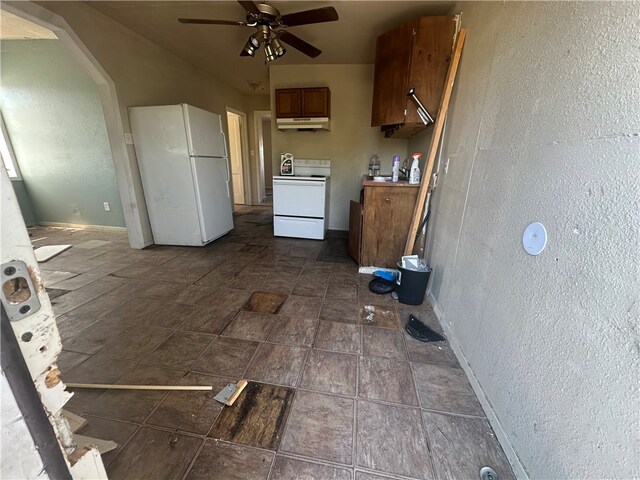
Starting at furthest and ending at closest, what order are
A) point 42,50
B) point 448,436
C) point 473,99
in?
1. point 42,50
2. point 473,99
3. point 448,436

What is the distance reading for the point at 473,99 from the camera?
1560 mm

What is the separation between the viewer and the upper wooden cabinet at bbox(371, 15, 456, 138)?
1.99m

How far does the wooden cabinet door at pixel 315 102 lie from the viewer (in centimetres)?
344

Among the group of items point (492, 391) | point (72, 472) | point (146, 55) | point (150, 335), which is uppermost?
point (146, 55)

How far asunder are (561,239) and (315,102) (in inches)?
131

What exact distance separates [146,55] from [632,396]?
15.0 feet

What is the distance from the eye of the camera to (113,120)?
2779 millimetres

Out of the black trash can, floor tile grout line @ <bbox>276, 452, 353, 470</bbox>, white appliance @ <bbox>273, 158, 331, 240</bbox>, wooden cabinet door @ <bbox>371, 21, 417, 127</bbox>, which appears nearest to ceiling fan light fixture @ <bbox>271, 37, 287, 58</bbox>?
wooden cabinet door @ <bbox>371, 21, 417, 127</bbox>

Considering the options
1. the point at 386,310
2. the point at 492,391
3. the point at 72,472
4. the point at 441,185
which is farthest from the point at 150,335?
the point at 441,185

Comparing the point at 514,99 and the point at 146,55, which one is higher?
the point at 146,55

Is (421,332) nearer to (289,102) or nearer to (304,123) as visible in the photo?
(304,123)

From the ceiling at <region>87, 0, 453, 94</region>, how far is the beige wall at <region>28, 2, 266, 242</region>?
0.11 meters

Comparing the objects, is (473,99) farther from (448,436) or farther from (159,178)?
(159,178)

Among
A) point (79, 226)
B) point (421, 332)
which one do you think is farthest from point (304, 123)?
Answer: point (79, 226)
